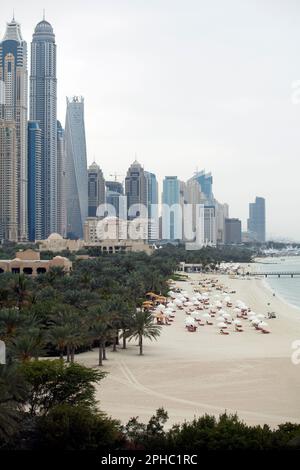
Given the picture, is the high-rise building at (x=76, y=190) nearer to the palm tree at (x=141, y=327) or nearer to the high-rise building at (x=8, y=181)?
the high-rise building at (x=8, y=181)

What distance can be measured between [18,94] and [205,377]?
138477 mm

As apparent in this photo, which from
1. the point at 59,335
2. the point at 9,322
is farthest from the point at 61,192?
the point at 59,335

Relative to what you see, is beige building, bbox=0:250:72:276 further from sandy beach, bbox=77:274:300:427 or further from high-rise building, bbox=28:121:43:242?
high-rise building, bbox=28:121:43:242

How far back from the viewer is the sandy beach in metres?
20.5

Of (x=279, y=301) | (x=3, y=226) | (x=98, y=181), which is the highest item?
(x=98, y=181)

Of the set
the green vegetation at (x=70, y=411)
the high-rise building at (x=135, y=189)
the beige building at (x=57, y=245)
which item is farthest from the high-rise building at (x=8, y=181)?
the green vegetation at (x=70, y=411)

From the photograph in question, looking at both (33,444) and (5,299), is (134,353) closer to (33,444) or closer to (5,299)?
(5,299)

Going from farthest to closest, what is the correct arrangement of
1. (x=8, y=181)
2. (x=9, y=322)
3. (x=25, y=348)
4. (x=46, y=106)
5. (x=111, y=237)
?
(x=46, y=106) → (x=8, y=181) → (x=111, y=237) → (x=9, y=322) → (x=25, y=348)

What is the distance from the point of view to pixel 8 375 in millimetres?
15461

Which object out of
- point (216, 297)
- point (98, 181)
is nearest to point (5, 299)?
point (216, 297)

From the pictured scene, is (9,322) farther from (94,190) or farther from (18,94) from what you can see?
(94,190)

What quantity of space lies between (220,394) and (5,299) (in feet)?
58.3

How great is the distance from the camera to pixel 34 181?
15900cm

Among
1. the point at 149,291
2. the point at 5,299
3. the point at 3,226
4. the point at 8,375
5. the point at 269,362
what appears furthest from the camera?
the point at 3,226
